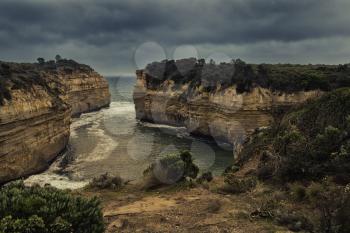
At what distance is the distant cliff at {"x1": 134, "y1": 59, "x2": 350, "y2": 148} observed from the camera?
139ft

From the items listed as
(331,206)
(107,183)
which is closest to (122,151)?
(107,183)

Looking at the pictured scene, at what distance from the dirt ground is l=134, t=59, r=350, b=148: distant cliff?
20.7 m

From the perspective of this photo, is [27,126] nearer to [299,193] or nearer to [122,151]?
[122,151]

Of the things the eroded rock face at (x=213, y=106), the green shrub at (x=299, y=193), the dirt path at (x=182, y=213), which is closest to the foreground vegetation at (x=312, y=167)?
the green shrub at (x=299, y=193)

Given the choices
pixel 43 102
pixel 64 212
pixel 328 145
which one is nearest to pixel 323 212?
pixel 328 145

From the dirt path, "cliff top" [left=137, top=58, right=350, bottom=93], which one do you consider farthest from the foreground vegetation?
"cliff top" [left=137, top=58, right=350, bottom=93]

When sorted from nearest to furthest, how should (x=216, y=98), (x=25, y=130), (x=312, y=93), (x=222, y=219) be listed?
(x=222, y=219), (x=25, y=130), (x=312, y=93), (x=216, y=98)

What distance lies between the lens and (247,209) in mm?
12547

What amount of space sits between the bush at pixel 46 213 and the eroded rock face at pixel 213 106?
21723 mm

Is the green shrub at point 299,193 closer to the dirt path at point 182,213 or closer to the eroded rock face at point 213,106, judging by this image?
the dirt path at point 182,213

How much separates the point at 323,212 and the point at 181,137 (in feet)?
128

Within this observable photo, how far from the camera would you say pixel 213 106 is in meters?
47.8

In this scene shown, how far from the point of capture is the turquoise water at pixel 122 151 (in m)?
31.1

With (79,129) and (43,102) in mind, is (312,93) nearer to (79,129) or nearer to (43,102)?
(43,102)
